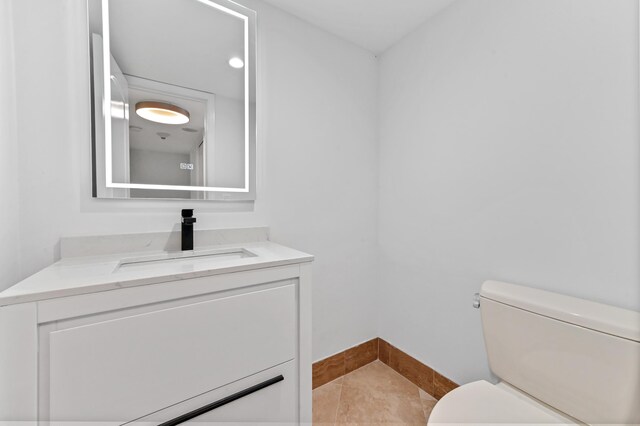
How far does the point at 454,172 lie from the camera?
55.4 inches

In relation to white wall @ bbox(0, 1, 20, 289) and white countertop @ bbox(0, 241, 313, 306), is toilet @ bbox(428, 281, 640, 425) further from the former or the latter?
white wall @ bbox(0, 1, 20, 289)

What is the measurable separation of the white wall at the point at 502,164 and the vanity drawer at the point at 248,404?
3.06 feet

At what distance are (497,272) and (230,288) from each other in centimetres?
118

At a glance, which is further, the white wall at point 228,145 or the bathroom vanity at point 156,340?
the white wall at point 228,145

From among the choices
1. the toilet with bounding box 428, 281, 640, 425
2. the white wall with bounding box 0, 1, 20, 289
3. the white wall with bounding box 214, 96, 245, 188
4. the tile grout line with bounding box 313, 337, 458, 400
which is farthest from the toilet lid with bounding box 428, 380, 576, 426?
the white wall with bounding box 0, 1, 20, 289

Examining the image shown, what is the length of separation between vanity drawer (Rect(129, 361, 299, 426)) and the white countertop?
393 mm

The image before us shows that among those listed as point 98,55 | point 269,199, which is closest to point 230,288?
point 269,199

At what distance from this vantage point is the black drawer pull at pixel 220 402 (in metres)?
0.79

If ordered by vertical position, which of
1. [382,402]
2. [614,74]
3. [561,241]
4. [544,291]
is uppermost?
[614,74]

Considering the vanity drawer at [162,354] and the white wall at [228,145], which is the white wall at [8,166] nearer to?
the vanity drawer at [162,354]

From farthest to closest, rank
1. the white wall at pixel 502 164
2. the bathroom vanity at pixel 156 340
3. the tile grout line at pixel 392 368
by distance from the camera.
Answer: the tile grout line at pixel 392 368 < the white wall at pixel 502 164 < the bathroom vanity at pixel 156 340

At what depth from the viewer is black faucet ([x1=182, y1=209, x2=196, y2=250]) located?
3.68 ft

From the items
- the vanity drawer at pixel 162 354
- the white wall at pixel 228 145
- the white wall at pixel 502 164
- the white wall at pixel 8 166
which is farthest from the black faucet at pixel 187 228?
the white wall at pixel 502 164

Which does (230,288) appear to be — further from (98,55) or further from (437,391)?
(437,391)
